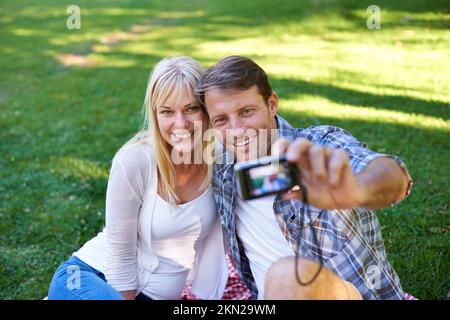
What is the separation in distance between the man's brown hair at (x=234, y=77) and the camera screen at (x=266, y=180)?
0.81m

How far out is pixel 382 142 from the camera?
5.01m

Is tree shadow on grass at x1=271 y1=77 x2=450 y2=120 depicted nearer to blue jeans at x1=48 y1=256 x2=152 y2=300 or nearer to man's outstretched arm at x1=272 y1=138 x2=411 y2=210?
man's outstretched arm at x1=272 y1=138 x2=411 y2=210

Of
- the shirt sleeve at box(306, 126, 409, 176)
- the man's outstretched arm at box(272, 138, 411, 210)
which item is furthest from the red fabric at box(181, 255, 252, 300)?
the man's outstretched arm at box(272, 138, 411, 210)

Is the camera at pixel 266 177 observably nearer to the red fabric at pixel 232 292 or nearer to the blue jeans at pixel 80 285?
the blue jeans at pixel 80 285

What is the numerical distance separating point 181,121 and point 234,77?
340 millimetres

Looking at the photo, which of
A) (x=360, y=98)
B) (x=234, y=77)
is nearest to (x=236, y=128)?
(x=234, y=77)

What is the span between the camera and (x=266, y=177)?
1.64 metres

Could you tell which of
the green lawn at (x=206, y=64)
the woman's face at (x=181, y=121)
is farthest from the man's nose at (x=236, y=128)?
the green lawn at (x=206, y=64)

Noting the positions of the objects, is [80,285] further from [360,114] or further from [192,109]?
[360,114]

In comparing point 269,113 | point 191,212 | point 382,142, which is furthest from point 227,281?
point 382,142

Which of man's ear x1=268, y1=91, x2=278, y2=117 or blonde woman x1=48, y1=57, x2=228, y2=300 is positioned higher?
man's ear x1=268, y1=91, x2=278, y2=117

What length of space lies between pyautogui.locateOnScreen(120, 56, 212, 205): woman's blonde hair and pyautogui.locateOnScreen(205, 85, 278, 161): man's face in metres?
0.15

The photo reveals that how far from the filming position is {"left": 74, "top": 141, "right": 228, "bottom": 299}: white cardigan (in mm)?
2574
